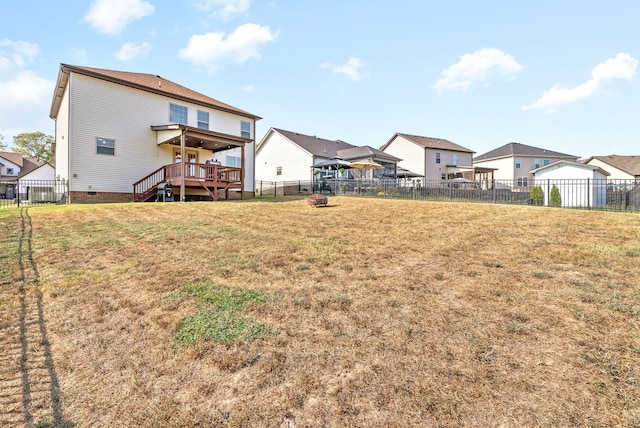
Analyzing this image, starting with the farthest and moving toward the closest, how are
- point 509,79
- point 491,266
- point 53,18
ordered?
point 509,79 → point 53,18 → point 491,266

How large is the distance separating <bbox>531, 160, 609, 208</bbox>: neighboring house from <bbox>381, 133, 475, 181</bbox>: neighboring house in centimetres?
1548

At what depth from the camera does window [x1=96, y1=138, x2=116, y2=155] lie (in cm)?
1582

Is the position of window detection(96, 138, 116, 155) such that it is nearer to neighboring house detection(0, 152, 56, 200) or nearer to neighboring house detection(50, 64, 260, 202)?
neighboring house detection(50, 64, 260, 202)

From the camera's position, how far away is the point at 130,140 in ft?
55.1

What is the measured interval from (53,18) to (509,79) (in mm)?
19253

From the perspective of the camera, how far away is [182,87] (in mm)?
21344

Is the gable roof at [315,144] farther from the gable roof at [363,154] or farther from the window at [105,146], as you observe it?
the window at [105,146]

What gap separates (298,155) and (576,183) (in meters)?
21.4

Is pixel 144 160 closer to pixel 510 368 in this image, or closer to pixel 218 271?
pixel 218 271

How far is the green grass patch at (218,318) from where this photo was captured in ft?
11.0

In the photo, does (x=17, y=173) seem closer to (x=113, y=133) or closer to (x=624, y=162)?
(x=113, y=133)

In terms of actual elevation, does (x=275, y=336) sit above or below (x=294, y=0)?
below

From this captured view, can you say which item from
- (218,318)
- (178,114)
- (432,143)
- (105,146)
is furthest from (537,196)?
(105,146)

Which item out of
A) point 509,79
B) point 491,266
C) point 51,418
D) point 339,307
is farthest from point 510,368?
point 509,79
